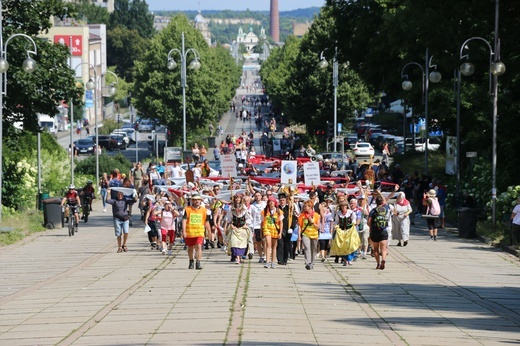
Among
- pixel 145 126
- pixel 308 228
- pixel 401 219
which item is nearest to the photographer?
pixel 308 228

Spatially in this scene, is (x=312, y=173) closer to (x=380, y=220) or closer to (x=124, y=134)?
(x=380, y=220)

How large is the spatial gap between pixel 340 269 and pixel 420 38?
17135 millimetres

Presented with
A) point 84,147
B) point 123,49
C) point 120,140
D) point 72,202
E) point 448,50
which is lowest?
point 72,202

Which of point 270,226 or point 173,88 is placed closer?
point 270,226

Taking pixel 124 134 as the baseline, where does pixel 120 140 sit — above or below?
below

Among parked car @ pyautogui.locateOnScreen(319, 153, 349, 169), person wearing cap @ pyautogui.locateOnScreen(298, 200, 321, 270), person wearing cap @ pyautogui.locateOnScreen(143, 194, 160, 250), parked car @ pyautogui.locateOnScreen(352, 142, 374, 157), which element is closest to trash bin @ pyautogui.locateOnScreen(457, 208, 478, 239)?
person wearing cap @ pyautogui.locateOnScreen(143, 194, 160, 250)

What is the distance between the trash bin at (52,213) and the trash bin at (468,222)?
13051mm

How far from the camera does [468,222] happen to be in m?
36.2

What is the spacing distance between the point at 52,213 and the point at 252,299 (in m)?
20.4

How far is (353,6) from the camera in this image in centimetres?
5925

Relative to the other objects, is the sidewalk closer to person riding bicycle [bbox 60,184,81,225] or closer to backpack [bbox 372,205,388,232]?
backpack [bbox 372,205,388,232]

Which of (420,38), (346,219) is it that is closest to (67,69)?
(420,38)

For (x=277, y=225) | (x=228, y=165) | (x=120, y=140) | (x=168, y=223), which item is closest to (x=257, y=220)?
(x=277, y=225)

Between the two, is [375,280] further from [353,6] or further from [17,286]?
[353,6]
